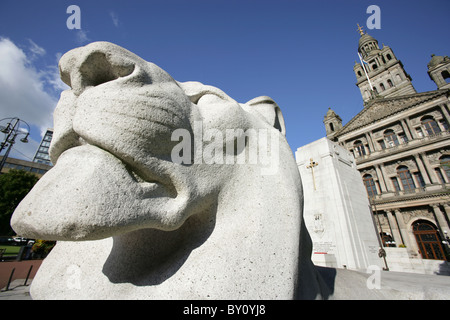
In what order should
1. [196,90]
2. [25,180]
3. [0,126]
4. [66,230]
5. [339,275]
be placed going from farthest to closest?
1. [25,180]
2. [0,126]
3. [339,275]
4. [196,90]
5. [66,230]

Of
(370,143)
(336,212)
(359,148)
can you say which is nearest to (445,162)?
(370,143)

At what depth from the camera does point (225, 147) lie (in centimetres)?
112

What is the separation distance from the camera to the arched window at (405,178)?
22545 millimetres

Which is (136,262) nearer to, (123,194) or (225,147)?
(123,194)

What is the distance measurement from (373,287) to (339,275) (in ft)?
0.77

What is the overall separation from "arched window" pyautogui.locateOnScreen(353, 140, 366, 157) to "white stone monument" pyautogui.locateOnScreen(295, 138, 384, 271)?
2346 centimetres

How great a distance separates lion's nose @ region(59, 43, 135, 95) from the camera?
0.86 m

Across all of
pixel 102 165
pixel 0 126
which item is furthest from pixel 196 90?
pixel 0 126

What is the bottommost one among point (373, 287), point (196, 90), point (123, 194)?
point (373, 287)

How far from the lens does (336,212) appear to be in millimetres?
5824

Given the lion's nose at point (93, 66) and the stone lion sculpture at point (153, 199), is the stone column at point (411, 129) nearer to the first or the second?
the stone lion sculpture at point (153, 199)

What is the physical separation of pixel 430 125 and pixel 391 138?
3498 mm

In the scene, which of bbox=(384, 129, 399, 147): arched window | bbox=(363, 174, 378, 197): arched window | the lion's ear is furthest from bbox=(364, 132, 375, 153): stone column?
the lion's ear

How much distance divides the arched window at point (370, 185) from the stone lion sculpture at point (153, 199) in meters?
28.5
